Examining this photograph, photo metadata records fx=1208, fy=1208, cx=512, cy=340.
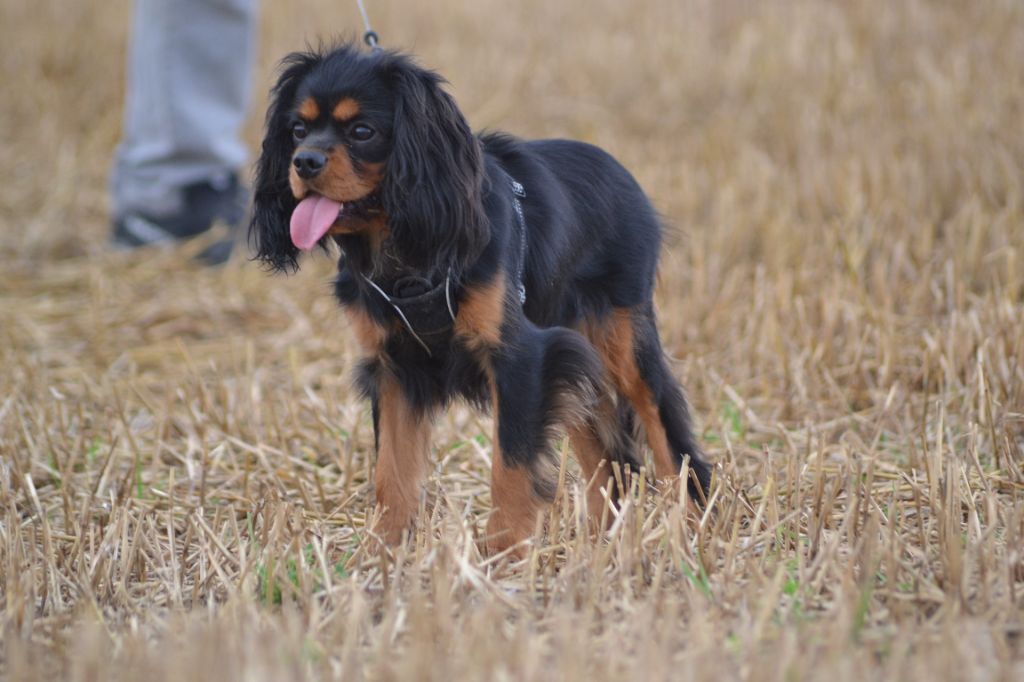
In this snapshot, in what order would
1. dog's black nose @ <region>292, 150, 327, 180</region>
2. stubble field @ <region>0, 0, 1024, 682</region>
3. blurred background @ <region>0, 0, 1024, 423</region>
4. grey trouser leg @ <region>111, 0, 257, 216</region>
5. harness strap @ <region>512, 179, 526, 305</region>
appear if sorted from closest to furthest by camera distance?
stubble field @ <region>0, 0, 1024, 682</region>, dog's black nose @ <region>292, 150, 327, 180</region>, harness strap @ <region>512, 179, 526, 305</region>, blurred background @ <region>0, 0, 1024, 423</region>, grey trouser leg @ <region>111, 0, 257, 216</region>

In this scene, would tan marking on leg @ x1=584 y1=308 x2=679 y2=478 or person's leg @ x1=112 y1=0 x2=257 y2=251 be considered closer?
tan marking on leg @ x1=584 y1=308 x2=679 y2=478

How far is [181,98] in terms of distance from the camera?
6246mm

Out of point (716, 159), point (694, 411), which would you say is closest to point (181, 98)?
point (716, 159)

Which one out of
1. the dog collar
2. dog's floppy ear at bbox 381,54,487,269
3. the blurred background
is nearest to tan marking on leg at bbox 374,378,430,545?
the dog collar

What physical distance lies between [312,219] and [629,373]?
103 centimetres

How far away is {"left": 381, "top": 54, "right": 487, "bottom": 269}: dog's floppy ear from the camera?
2.77m

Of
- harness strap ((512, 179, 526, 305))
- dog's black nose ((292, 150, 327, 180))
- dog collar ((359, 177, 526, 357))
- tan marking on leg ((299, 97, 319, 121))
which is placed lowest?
dog collar ((359, 177, 526, 357))

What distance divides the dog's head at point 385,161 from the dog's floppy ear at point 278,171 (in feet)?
0.15

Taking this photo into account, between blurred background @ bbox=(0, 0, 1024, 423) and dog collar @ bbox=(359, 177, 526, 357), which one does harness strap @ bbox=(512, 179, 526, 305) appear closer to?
dog collar @ bbox=(359, 177, 526, 357)

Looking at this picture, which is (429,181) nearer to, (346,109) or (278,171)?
(346,109)

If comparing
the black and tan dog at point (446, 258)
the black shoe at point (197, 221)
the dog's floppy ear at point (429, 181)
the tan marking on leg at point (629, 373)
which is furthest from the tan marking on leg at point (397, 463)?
the black shoe at point (197, 221)

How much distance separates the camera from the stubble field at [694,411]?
7.56 feet

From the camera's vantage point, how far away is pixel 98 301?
18.6ft

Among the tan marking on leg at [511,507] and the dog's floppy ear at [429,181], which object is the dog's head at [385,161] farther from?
the tan marking on leg at [511,507]
